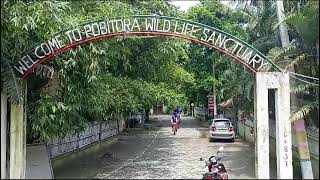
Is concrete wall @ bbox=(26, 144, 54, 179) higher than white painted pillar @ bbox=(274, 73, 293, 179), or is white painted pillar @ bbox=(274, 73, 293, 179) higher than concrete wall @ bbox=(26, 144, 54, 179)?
white painted pillar @ bbox=(274, 73, 293, 179)

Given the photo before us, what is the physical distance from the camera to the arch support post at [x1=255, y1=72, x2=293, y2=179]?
33.6 feet

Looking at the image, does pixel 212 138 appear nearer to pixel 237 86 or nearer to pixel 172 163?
pixel 237 86

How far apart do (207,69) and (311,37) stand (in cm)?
2155

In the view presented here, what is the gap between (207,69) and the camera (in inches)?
1329

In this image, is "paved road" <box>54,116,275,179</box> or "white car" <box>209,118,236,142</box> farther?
"white car" <box>209,118,236,142</box>

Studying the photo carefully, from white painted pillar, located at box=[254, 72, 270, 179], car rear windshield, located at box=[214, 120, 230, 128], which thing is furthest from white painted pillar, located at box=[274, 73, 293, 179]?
car rear windshield, located at box=[214, 120, 230, 128]

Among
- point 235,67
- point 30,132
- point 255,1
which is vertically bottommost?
point 30,132

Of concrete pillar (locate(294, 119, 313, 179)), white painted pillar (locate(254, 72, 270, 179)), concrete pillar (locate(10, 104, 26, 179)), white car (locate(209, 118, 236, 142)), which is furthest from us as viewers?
white car (locate(209, 118, 236, 142))

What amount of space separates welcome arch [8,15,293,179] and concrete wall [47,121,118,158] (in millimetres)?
4811

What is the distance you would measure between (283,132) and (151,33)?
3.86 meters

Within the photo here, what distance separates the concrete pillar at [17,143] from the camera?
9.95 meters

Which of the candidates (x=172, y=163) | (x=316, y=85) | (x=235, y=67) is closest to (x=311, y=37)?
(x=316, y=85)

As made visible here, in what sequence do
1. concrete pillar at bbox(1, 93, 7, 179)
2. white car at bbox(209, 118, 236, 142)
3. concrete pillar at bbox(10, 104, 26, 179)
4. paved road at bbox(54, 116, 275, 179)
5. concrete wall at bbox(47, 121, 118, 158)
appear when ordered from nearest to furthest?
concrete pillar at bbox(10, 104, 26, 179)
concrete pillar at bbox(1, 93, 7, 179)
paved road at bbox(54, 116, 275, 179)
concrete wall at bbox(47, 121, 118, 158)
white car at bbox(209, 118, 236, 142)

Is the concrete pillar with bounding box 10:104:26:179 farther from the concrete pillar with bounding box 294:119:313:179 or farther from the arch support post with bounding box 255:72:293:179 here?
the concrete pillar with bounding box 294:119:313:179
